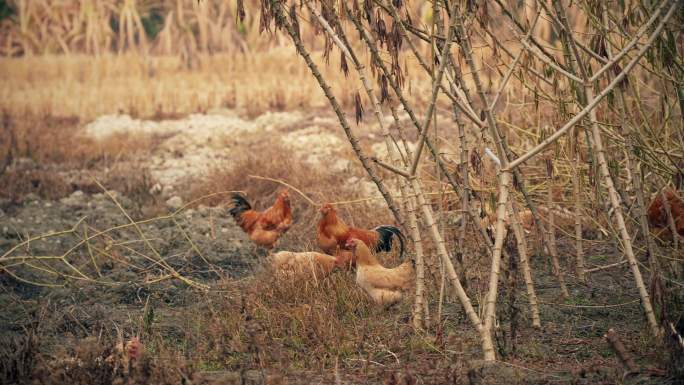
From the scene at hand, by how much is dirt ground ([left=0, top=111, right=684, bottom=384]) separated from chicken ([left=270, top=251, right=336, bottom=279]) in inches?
6.8

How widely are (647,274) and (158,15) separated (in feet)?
60.9

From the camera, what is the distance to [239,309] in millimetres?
4430

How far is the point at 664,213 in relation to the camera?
15.8ft

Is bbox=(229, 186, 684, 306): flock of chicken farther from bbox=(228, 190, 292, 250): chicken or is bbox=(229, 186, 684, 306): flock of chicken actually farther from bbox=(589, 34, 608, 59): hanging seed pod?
bbox=(589, 34, 608, 59): hanging seed pod

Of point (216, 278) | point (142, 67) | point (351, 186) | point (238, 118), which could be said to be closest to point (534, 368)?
point (216, 278)

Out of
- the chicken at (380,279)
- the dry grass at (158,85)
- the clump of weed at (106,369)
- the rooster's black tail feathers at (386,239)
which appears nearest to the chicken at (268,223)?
the rooster's black tail feathers at (386,239)

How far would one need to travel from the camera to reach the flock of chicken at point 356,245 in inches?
175

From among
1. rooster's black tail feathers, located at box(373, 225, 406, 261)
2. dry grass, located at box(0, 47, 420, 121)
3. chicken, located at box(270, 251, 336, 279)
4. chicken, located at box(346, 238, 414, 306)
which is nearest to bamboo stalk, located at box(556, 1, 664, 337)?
chicken, located at box(346, 238, 414, 306)

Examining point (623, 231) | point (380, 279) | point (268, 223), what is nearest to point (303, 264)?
point (380, 279)

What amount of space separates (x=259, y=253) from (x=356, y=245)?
1.90 metres

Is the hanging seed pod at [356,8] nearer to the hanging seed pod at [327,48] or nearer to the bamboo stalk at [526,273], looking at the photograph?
the hanging seed pod at [327,48]

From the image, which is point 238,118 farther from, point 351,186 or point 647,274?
point 647,274

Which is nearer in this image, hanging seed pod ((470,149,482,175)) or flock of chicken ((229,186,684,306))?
hanging seed pod ((470,149,482,175))

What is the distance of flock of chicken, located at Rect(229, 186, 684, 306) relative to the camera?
175 inches
